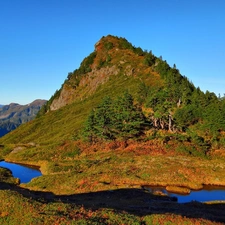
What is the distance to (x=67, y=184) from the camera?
5509 cm

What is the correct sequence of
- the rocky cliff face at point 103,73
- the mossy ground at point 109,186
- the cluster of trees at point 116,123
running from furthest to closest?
1. the rocky cliff face at point 103,73
2. the cluster of trees at point 116,123
3. the mossy ground at point 109,186

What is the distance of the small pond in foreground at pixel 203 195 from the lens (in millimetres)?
49919

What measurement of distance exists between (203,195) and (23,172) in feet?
165

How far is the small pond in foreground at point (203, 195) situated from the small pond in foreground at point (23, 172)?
33.0m

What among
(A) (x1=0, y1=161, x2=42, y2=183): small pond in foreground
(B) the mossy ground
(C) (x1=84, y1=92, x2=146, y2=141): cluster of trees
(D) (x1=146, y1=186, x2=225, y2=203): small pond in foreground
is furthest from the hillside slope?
(D) (x1=146, y1=186, x2=225, y2=203): small pond in foreground

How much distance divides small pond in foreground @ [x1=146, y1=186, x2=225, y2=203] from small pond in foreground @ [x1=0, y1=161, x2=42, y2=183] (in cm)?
3301

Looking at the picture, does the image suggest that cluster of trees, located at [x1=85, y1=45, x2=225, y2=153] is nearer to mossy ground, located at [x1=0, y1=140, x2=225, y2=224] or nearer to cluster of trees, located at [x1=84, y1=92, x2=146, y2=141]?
cluster of trees, located at [x1=84, y1=92, x2=146, y2=141]

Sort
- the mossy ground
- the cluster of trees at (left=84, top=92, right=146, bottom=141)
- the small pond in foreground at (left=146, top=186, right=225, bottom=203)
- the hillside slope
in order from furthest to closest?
the cluster of trees at (left=84, top=92, right=146, bottom=141)
the hillside slope
the small pond in foreground at (left=146, top=186, right=225, bottom=203)
the mossy ground

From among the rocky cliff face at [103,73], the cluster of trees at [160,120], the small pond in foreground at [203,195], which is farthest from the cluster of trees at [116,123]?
the rocky cliff face at [103,73]

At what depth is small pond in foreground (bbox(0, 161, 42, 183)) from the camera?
69000 millimetres

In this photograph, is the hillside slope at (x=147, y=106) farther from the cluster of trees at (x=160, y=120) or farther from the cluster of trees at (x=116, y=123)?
the cluster of trees at (x=116, y=123)

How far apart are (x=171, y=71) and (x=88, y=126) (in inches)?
2758

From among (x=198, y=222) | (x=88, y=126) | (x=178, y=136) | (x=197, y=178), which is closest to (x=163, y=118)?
(x=178, y=136)

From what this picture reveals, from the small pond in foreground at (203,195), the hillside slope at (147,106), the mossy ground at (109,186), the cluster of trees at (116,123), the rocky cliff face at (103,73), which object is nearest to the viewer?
the mossy ground at (109,186)
